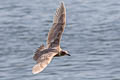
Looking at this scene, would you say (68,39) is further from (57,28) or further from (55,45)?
(55,45)

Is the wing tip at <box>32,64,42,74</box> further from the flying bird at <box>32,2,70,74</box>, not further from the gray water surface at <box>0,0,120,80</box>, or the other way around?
the gray water surface at <box>0,0,120,80</box>

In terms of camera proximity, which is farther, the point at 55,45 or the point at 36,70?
the point at 55,45

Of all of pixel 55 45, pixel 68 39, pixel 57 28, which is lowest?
pixel 68 39

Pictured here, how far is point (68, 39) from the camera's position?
20.8 meters

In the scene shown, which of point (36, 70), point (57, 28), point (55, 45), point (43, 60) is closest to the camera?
point (36, 70)

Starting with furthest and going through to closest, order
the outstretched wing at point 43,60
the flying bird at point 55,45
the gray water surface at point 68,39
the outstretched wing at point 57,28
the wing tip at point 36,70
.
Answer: the gray water surface at point 68,39 → the outstretched wing at point 57,28 → the flying bird at point 55,45 → the outstretched wing at point 43,60 → the wing tip at point 36,70

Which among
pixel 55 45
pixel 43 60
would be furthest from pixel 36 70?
pixel 55 45

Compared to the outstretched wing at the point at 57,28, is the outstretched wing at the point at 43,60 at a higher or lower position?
lower

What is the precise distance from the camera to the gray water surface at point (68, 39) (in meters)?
18.3

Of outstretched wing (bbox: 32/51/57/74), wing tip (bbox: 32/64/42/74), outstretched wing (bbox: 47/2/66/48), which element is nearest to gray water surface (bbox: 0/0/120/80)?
outstretched wing (bbox: 47/2/66/48)

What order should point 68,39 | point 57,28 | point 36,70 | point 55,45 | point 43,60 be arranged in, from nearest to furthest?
point 36,70 → point 43,60 → point 55,45 → point 57,28 → point 68,39

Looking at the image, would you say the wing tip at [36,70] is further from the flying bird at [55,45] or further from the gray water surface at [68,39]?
the gray water surface at [68,39]

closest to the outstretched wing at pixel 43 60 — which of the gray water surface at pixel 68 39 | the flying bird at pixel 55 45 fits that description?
the flying bird at pixel 55 45

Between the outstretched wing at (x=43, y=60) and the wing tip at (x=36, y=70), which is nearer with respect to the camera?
the wing tip at (x=36, y=70)
